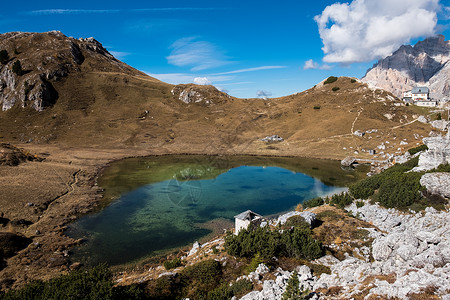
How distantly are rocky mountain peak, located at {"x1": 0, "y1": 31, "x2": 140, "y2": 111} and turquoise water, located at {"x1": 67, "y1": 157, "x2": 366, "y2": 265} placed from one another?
107 metres

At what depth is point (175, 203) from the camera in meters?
54.2

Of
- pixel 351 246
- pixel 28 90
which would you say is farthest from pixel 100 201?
pixel 28 90

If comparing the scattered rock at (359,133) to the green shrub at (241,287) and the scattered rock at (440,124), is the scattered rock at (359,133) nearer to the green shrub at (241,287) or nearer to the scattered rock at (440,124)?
the scattered rock at (440,124)

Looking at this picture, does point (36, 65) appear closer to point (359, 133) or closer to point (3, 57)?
point (3, 57)

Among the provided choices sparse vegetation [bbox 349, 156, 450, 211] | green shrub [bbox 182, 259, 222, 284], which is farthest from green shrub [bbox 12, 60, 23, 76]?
sparse vegetation [bbox 349, 156, 450, 211]

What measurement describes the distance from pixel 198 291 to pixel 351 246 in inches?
A: 745

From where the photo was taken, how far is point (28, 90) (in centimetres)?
14512

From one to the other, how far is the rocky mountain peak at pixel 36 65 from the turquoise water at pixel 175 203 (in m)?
107

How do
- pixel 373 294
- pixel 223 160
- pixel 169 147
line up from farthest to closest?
pixel 169 147 < pixel 223 160 < pixel 373 294

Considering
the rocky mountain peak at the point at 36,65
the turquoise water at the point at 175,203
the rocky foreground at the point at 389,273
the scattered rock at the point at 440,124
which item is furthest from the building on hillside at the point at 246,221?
the rocky mountain peak at the point at 36,65

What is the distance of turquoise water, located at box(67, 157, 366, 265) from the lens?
37.2 metres

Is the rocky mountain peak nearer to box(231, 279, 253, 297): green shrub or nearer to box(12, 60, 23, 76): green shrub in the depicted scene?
box(12, 60, 23, 76): green shrub

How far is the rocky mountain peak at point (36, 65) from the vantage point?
143625mm

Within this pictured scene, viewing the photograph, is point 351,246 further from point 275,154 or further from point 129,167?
point 275,154
